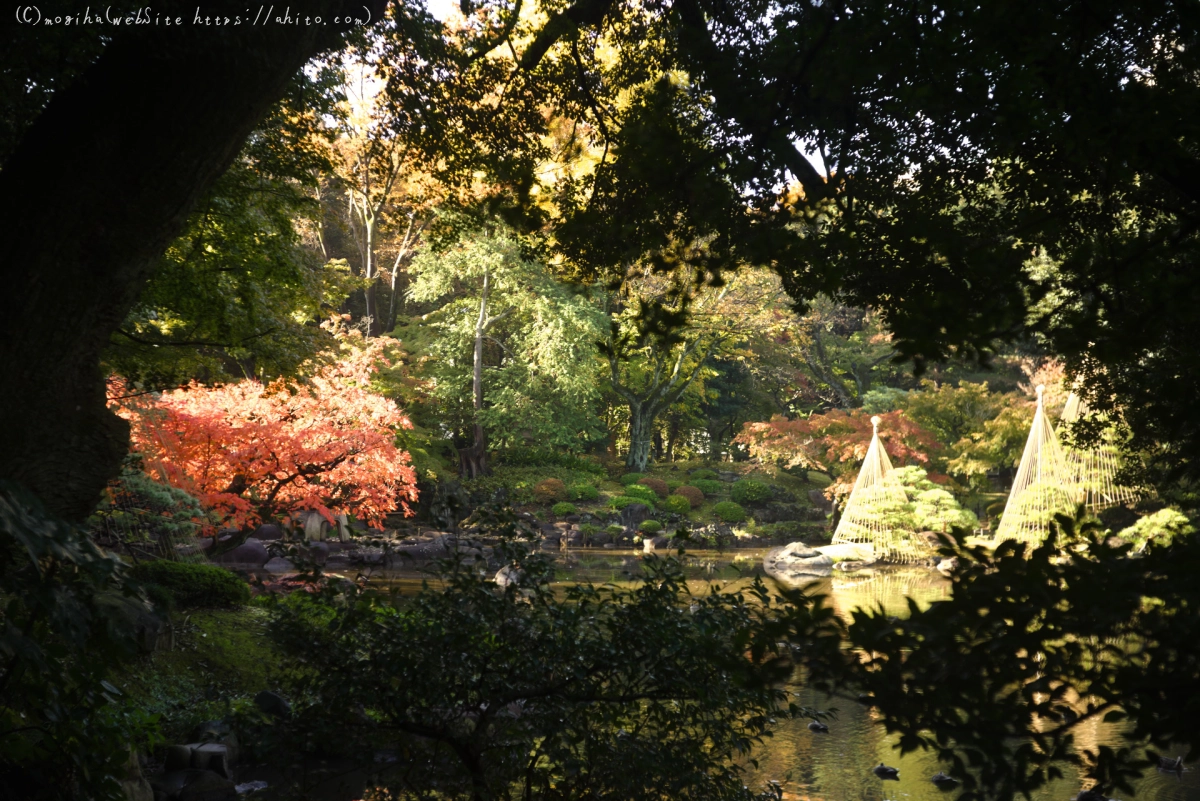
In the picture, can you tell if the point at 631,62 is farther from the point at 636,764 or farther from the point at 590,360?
the point at 590,360

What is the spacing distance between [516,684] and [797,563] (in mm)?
11034

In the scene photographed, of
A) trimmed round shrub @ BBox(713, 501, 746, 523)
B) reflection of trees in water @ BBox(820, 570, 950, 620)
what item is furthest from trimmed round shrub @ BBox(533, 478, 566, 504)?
reflection of trees in water @ BBox(820, 570, 950, 620)

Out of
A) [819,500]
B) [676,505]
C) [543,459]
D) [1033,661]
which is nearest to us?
[1033,661]

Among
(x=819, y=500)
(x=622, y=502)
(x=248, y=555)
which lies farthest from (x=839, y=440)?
(x=248, y=555)

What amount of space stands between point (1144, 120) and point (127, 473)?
6209 millimetres

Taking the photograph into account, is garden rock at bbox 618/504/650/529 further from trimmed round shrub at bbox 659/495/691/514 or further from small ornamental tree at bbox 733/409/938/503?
small ornamental tree at bbox 733/409/938/503

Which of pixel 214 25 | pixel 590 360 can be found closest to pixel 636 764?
pixel 214 25

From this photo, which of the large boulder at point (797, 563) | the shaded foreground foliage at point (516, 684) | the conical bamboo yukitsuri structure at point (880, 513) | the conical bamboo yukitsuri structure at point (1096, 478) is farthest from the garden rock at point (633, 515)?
the shaded foreground foliage at point (516, 684)

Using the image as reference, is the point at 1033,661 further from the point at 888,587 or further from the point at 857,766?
the point at 888,587

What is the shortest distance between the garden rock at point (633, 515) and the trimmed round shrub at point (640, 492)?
1.31 feet

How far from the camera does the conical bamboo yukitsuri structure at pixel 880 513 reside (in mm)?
13602

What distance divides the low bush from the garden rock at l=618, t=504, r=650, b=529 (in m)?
1.11

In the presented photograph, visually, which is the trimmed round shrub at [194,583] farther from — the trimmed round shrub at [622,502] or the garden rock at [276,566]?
the trimmed round shrub at [622,502]

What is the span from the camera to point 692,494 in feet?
59.3
